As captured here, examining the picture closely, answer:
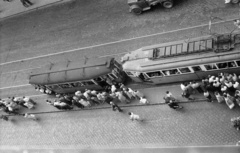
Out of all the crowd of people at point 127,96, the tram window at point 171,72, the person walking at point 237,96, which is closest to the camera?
the person walking at point 237,96

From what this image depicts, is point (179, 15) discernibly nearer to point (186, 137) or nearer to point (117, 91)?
point (117, 91)

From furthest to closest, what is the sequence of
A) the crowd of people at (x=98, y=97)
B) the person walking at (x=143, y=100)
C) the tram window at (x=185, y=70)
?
the crowd of people at (x=98, y=97), the person walking at (x=143, y=100), the tram window at (x=185, y=70)

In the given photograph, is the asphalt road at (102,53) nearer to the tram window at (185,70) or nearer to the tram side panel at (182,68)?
the tram side panel at (182,68)

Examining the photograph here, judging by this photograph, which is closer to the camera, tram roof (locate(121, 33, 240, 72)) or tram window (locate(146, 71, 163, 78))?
tram roof (locate(121, 33, 240, 72))

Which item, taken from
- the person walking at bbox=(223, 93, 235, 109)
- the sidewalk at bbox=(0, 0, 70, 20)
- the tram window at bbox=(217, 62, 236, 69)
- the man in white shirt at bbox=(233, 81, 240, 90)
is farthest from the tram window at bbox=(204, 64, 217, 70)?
the sidewalk at bbox=(0, 0, 70, 20)

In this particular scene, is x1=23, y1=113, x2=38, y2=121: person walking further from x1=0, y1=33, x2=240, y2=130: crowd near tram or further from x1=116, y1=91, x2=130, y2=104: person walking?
x1=116, y1=91, x2=130, y2=104: person walking

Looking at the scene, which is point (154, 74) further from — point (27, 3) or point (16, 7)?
point (16, 7)

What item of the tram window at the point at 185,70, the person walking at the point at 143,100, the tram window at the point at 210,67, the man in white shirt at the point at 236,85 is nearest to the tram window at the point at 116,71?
the person walking at the point at 143,100

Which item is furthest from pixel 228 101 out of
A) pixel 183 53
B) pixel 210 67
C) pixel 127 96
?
pixel 127 96
